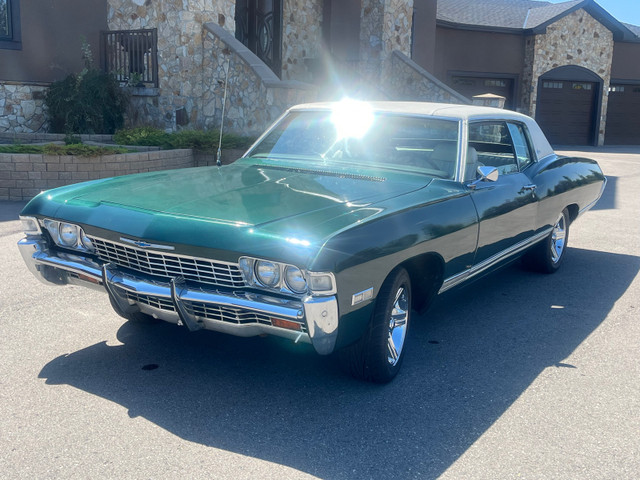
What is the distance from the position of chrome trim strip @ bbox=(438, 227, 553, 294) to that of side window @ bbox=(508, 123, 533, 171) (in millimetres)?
613

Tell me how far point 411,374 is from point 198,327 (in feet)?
4.39

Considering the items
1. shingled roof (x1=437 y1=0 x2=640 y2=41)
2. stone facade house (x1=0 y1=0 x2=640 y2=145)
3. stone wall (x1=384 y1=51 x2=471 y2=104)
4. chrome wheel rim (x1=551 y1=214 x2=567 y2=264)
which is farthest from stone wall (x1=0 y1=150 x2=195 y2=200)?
shingled roof (x1=437 y1=0 x2=640 y2=41)

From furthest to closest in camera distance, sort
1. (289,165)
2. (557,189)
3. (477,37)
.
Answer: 1. (477,37)
2. (557,189)
3. (289,165)

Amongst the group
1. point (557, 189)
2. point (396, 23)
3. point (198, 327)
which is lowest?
point (198, 327)

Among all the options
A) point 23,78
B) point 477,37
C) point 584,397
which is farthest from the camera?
point 477,37

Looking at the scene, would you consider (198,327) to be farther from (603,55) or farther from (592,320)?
(603,55)

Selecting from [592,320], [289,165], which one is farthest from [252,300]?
[592,320]

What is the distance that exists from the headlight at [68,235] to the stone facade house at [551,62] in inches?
783

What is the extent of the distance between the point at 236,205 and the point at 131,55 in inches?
418

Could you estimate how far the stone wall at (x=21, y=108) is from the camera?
1268 cm

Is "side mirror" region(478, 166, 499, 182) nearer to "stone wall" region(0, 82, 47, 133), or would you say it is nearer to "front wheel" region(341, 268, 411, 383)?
"front wheel" region(341, 268, 411, 383)

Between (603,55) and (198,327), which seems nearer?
(198,327)

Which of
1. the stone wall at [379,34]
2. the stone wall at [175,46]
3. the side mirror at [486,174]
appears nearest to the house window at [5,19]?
the stone wall at [175,46]

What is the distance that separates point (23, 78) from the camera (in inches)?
503
